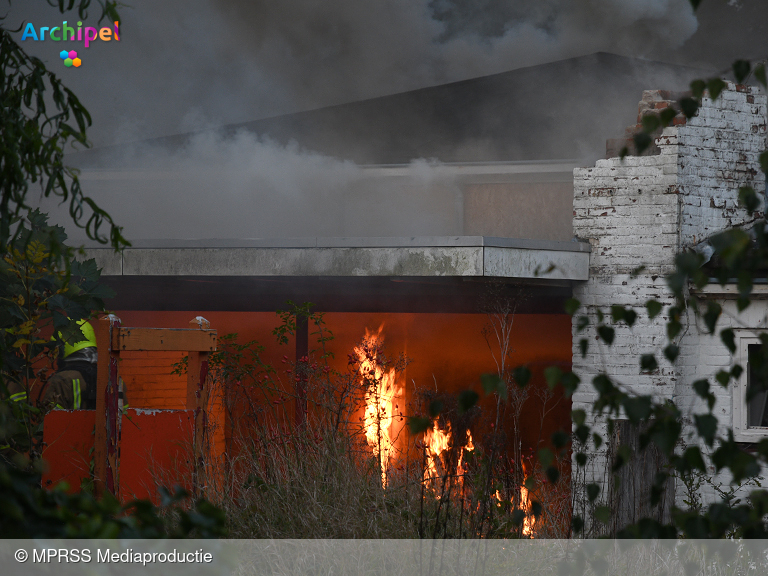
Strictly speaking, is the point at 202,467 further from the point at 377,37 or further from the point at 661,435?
the point at 377,37

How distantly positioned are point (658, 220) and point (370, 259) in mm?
2542

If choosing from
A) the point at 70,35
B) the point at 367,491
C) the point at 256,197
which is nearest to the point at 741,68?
the point at 367,491

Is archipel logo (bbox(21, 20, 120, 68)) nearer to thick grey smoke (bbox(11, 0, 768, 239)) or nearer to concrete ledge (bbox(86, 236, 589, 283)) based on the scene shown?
thick grey smoke (bbox(11, 0, 768, 239))

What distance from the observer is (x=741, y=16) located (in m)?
15.9

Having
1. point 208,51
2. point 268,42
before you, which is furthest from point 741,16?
point 208,51

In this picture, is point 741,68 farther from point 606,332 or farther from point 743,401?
point 743,401

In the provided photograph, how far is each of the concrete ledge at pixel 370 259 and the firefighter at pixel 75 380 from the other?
2.55 feet

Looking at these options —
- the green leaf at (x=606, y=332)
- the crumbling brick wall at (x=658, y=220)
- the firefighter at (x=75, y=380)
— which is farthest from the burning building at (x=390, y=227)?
the green leaf at (x=606, y=332)

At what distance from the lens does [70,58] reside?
40.4ft

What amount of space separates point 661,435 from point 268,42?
1324 cm

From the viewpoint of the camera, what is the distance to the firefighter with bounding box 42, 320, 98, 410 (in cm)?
486

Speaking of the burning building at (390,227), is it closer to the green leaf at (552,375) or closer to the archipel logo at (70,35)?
the archipel logo at (70,35)

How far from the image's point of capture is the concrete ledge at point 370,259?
512 cm

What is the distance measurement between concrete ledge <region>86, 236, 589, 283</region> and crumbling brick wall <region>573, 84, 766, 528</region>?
0.30 m
